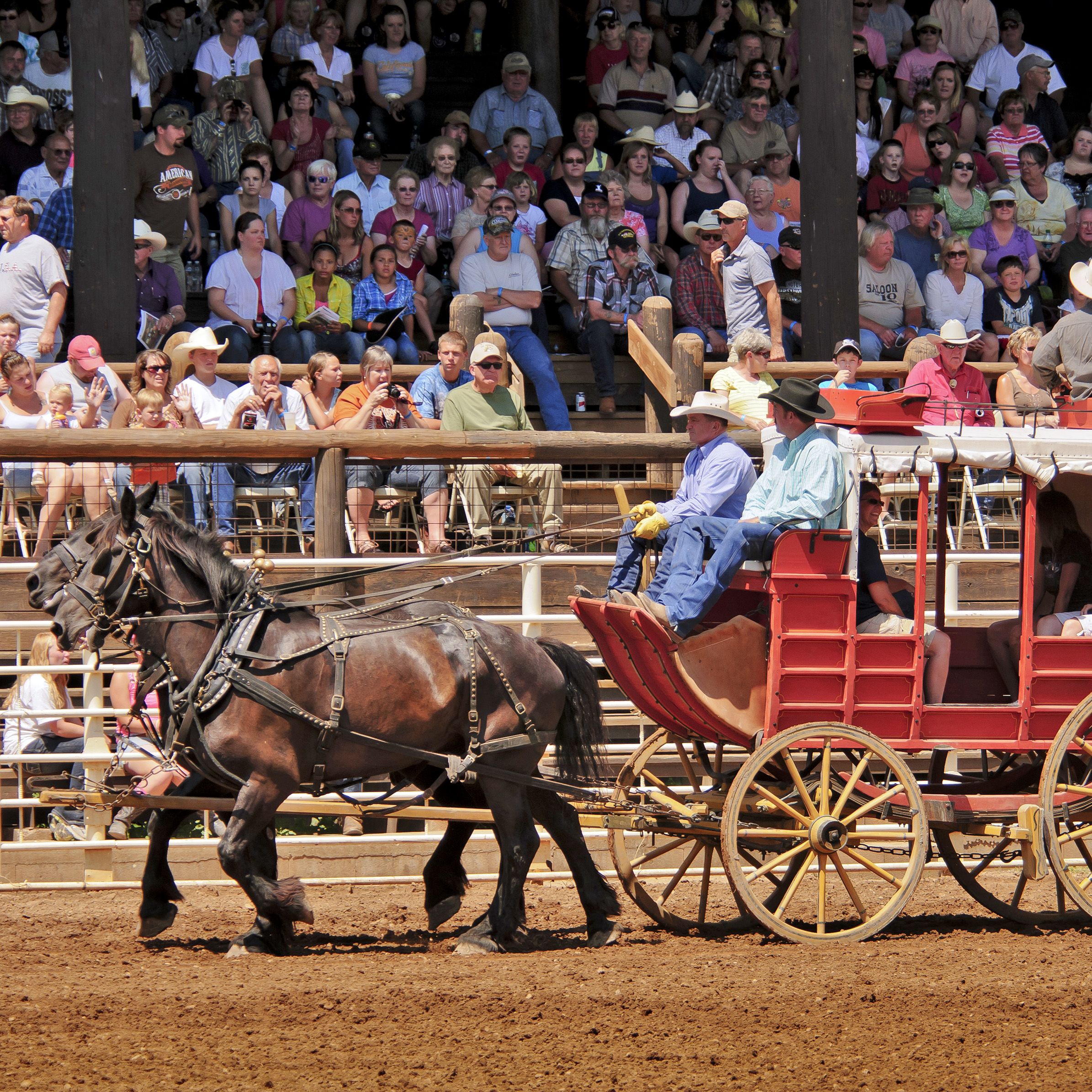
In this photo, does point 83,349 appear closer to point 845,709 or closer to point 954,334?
point 845,709

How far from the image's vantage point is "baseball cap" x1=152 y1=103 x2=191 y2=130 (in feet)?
39.4

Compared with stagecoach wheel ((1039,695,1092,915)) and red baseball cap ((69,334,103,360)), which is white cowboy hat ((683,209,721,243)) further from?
stagecoach wheel ((1039,695,1092,915))

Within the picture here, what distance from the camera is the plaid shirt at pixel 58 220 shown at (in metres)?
11.8

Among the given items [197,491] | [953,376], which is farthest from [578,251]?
[197,491]

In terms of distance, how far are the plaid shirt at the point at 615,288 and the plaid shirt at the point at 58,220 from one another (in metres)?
3.77

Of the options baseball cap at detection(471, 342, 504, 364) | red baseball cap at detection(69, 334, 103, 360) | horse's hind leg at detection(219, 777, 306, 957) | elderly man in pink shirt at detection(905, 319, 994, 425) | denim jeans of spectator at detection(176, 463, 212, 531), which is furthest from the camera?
elderly man in pink shirt at detection(905, 319, 994, 425)

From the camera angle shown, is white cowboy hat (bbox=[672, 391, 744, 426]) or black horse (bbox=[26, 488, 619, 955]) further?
white cowboy hat (bbox=[672, 391, 744, 426])

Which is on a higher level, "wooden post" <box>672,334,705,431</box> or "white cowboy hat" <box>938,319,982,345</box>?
"white cowboy hat" <box>938,319,982,345</box>

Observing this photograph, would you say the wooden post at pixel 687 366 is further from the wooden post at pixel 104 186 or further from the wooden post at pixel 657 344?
the wooden post at pixel 104 186

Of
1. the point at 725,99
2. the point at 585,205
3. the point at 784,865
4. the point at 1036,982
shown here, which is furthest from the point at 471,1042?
the point at 725,99

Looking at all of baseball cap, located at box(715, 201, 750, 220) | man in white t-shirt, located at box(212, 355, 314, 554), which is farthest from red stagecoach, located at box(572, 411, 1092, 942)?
baseball cap, located at box(715, 201, 750, 220)

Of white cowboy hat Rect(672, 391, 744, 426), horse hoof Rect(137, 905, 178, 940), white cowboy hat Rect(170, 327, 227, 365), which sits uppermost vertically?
white cowboy hat Rect(170, 327, 227, 365)

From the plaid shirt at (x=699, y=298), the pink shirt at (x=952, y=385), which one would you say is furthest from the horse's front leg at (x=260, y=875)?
the plaid shirt at (x=699, y=298)

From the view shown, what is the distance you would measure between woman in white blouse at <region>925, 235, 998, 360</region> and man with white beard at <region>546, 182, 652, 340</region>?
2.29 m
